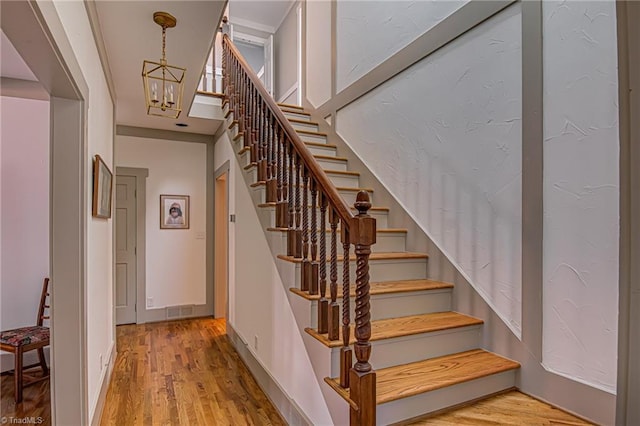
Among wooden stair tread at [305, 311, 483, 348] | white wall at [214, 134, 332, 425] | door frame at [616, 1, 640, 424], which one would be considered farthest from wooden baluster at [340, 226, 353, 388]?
door frame at [616, 1, 640, 424]

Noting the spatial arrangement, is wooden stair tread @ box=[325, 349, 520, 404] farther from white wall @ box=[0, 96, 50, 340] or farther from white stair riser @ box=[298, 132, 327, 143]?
white wall @ box=[0, 96, 50, 340]

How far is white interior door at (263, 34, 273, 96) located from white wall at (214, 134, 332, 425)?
91.5 inches

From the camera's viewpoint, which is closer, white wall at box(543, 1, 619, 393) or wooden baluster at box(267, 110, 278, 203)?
white wall at box(543, 1, 619, 393)

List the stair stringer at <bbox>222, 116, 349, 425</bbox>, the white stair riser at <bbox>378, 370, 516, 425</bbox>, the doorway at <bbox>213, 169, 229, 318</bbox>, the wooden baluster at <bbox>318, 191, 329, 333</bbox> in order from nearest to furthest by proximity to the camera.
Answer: the white stair riser at <bbox>378, 370, 516, 425</bbox>
the stair stringer at <bbox>222, 116, 349, 425</bbox>
the wooden baluster at <bbox>318, 191, 329, 333</bbox>
the doorway at <bbox>213, 169, 229, 318</bbox>

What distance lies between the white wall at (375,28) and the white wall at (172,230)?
8.00ft

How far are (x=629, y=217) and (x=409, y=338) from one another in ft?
5.61

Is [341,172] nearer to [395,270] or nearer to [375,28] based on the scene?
[395,270]

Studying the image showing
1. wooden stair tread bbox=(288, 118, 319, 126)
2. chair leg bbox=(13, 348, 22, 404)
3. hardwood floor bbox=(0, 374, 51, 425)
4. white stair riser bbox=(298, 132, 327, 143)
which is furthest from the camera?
wooden stair tread bbox=(288, 118, 319, 126)

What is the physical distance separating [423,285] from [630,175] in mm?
2100

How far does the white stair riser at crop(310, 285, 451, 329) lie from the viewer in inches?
86.7

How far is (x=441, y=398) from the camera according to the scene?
1.75m

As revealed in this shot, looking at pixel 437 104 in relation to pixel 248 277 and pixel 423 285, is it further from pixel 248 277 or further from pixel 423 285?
pixel 248 277

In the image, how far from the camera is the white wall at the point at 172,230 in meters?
4.80

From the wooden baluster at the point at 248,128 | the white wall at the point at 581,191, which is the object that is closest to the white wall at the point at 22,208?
the wooden baluster at the point at 248,128
